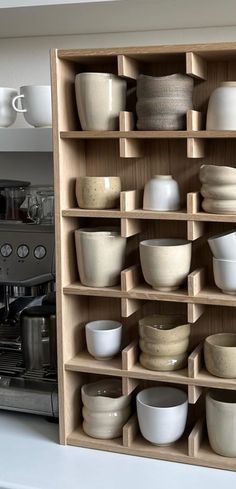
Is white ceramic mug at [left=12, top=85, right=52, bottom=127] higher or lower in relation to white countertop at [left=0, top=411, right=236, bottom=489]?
higher

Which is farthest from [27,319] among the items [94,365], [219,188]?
[219,188]

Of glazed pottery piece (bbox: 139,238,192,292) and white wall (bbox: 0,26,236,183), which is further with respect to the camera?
white wall (bbox: 0,26,236,183)

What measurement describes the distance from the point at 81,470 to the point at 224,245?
0.55m

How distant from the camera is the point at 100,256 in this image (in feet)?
4.79

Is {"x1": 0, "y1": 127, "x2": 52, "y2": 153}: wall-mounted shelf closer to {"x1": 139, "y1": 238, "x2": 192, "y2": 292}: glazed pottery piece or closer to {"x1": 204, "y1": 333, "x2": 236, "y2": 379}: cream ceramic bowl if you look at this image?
{"x1": 139, "y1": 238, "x2": 192, "y2": 292}: glazed pottery piece

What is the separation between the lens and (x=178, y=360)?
4.82 ft

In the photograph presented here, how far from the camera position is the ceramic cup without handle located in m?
1.60

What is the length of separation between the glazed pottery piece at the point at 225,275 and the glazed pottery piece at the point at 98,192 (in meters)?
0.26

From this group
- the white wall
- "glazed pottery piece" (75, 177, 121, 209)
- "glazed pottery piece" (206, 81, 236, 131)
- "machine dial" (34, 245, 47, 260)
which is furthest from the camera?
"machine dial" (34, 245, 47, 260)

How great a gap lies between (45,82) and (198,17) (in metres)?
0.46

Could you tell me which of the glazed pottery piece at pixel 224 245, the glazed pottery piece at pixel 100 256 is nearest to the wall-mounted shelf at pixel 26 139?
the glazed pottery piece at pixel 100 256

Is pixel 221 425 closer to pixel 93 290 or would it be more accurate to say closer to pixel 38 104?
pixel 93 290

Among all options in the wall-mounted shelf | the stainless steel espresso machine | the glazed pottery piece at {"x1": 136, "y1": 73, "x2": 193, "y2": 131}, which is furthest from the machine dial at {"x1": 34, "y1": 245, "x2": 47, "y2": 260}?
the glazed pottery piece at {"x1": 136, "y1": 73, "x2": 193, "y2": 131}

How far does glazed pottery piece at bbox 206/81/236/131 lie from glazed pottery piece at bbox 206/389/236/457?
0.57 m
